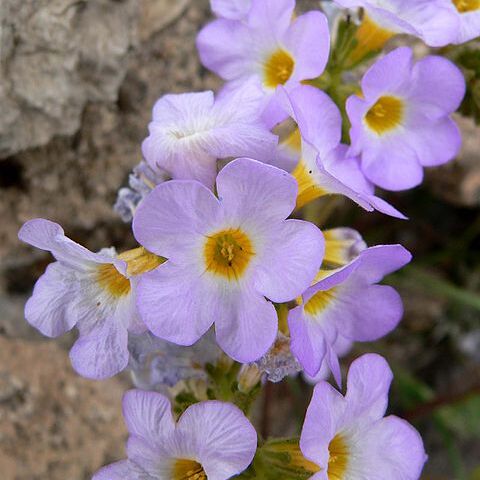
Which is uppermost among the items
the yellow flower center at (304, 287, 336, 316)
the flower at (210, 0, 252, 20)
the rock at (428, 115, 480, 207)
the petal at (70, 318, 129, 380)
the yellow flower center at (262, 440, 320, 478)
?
the flower at (210, 0, 252, 20)

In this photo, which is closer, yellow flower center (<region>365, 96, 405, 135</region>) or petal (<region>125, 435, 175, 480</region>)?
petal (<region>125, 435, 175, 480</region>)

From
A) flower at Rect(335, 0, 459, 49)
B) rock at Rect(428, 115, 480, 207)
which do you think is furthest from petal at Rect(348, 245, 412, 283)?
rock at Rect(428, 115, 480, 207)

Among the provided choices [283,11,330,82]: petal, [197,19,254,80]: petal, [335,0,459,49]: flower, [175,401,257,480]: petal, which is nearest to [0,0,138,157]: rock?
[197,19,254,80]: petal

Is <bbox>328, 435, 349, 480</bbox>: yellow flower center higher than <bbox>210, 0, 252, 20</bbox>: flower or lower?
lower

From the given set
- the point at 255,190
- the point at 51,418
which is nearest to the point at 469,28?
the point at 255,190

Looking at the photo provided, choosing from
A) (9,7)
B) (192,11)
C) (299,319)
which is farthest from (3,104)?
(299,319)

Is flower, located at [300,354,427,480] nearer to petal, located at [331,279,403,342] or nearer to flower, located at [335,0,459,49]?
petal, located at [331,279,403,342]

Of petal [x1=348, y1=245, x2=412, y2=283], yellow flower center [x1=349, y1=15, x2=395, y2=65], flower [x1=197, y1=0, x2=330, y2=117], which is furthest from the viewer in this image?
yellow flower center [x1=349, y1=15, x2=395, y2=65]

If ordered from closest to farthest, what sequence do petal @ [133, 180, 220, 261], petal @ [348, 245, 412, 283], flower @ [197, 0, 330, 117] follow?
petal @ [133, 180, 220, 261] < petal @ [348, 245, 412, 283] < flower @ [197, 0, 330, 117]
